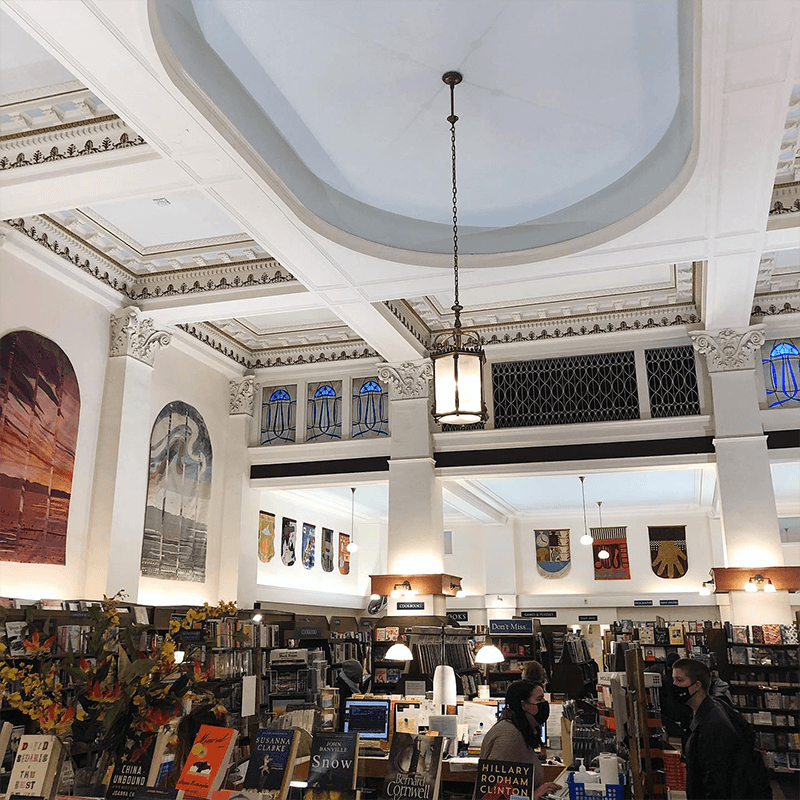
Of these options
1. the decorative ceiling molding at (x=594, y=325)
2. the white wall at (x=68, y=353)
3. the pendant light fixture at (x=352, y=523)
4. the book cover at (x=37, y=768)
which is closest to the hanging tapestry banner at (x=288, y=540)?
the pendant light fixture at (x=352, y=523)

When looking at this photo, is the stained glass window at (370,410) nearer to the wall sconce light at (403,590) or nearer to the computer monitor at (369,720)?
the wall sconce light at (403,590)

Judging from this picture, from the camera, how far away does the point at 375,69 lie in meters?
5.82

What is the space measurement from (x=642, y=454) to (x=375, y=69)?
21.3 feet

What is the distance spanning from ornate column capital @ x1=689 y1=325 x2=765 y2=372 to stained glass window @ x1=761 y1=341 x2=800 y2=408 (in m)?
0.29

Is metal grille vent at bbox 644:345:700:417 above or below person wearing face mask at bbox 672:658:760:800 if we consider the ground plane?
above

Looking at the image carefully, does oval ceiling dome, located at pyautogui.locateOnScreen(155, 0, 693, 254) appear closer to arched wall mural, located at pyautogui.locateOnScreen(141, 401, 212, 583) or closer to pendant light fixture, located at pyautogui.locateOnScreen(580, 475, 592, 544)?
arched wall mural, located at pyautogui.locateOnScreen(141, 401, 212, 583)

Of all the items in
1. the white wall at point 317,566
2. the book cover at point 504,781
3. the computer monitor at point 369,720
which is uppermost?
the white wall at point 317,566

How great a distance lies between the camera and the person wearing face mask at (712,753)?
14.8 feet

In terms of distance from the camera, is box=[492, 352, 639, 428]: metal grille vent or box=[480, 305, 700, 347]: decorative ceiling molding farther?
box=[492, 352, 639, 428]: metal grille vent

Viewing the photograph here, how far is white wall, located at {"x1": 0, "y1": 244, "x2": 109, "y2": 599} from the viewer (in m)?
7.82

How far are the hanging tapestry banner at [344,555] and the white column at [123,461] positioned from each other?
31.3 ft

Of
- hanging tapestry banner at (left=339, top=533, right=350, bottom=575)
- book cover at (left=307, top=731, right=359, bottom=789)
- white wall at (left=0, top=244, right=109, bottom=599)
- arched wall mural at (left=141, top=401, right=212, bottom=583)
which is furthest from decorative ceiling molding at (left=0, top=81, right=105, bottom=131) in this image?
hanging tapestry banner at (left=339, top=533, right=350, bottom=575)

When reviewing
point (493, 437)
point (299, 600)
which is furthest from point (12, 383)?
point (299, 600)

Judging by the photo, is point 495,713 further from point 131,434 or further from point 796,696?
point 131,434
